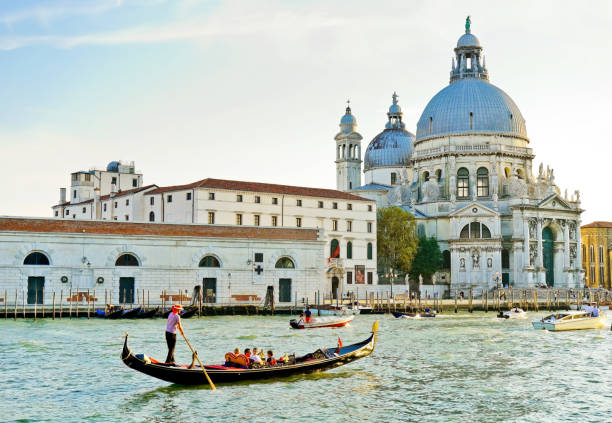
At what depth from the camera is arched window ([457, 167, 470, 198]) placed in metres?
72.3

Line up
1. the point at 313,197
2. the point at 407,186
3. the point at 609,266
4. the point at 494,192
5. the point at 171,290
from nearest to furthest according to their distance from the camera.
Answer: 1. the point at 171,290
2. the point at 313,197
3. the point at 494,192
4. the point at 407,186
5. the point at 609,266

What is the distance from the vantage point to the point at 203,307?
4269 cm

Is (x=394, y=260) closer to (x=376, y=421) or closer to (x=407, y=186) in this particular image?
(x=407, y=186)

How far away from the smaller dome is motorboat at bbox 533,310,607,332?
146 feet

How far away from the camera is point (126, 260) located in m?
42.9

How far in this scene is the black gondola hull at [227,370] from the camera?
18766 mm

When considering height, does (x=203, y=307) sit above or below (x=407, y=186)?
below

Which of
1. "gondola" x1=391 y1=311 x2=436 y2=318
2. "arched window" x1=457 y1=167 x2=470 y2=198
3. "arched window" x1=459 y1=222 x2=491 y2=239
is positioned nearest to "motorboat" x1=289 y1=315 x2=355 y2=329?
"gondola" x1=391 y1=311 x2=436 y2=318

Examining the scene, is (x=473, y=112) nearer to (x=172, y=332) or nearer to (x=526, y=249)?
(x=526, y=249)

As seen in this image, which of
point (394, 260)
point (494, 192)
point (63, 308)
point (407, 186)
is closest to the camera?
point (63, 308)

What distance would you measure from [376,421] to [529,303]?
44.5 m

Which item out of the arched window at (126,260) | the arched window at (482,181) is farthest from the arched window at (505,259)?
the arched window at (126,260)

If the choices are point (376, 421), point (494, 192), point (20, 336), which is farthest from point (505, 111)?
point (376, 421)

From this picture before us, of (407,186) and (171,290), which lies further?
(407,186)
